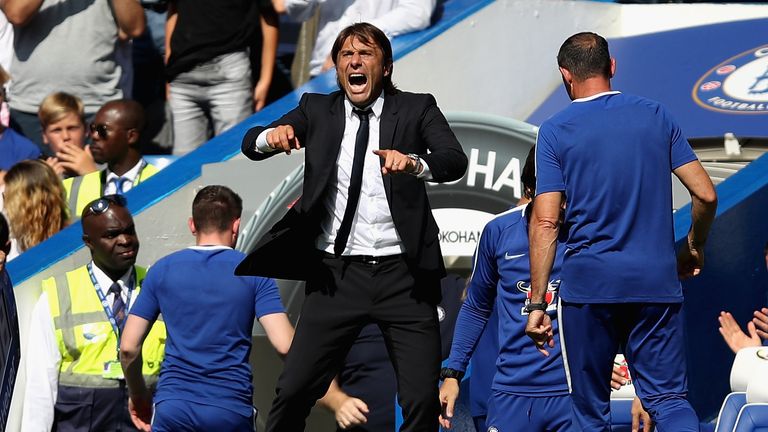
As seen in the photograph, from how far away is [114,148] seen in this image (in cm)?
860

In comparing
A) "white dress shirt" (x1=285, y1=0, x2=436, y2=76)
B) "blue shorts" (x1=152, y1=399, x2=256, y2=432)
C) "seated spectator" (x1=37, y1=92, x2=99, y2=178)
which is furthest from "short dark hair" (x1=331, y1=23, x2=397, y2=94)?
"seated spectator" (x1=37, y1=92, x2=99, y2=178)

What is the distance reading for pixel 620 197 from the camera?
208 inches

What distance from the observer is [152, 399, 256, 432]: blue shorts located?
20.7 feet

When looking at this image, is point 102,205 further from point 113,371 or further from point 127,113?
point 127,113

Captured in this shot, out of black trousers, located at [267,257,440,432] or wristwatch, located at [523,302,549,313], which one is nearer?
wristwatch, located at [523,302,549,313]

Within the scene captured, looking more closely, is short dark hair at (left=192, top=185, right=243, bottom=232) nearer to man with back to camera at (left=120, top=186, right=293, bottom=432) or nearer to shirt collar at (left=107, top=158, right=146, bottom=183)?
man with back to camera at (left=120, top=186, right=293, bottom=432)

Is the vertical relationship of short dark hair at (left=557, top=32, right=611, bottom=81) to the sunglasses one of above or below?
above

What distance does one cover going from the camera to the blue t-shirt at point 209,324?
20.9 ft

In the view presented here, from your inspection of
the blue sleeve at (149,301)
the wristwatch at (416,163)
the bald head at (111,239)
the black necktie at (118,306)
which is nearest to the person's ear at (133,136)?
the bald head at (111,239)

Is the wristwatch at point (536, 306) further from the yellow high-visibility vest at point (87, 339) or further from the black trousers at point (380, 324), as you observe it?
the yellow high-visibility vest at point (87, 339)

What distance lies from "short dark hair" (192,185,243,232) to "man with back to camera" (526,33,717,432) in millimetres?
1713

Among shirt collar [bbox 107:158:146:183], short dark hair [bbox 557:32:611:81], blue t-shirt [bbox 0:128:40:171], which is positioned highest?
short dark hair [bbox 557:32:611:81]

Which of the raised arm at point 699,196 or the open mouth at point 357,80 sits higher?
the open mouth at point 357,80

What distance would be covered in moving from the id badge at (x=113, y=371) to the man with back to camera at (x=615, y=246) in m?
2.64
